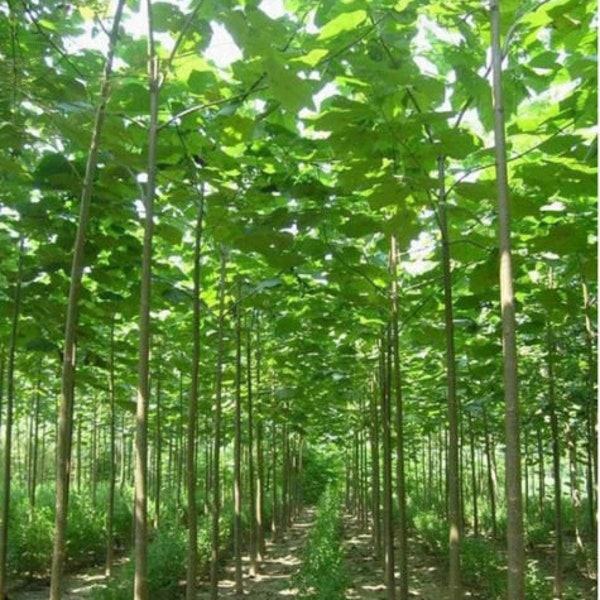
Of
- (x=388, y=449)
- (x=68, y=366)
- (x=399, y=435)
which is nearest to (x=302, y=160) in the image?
(x=68, y=366)

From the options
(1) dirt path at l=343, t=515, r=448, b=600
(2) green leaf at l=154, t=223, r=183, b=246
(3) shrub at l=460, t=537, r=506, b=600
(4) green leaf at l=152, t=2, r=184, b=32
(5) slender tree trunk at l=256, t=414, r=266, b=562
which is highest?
(4) green leaf at l=152, t=2, r=184, b=32

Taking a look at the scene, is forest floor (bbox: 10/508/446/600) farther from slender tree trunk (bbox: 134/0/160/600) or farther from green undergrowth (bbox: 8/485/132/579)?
slender tree trunk (bbox: 134/0/160/600)

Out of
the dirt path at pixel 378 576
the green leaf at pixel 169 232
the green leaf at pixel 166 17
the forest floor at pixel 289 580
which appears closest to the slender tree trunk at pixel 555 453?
the forest floor at pixel 289 580

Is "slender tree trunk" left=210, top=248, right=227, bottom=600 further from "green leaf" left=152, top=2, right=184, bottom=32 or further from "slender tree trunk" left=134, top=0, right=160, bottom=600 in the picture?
"green leaf" left=152, top=2, right=184, bottom=32

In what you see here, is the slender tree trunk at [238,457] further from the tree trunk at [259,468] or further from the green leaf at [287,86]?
the green leaf at [287,86]

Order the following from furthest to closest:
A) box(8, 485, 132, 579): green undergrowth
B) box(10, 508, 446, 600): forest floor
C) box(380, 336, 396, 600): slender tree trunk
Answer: box(8, 485, 132, 579): green undergrowth, box(10, 508, 446, 600): forest floor, box(380, 336, 396, 600): slender tree trunk

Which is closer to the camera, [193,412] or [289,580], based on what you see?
[193,412]

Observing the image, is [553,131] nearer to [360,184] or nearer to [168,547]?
[360,184]

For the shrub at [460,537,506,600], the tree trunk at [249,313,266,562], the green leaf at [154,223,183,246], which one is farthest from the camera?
the tree trunk at [249,313,266,562]

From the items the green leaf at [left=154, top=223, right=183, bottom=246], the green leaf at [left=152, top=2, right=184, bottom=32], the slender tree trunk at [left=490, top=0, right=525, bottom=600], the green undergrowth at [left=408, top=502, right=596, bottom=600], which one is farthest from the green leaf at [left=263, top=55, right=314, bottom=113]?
the green undergrowth at [left=408, top=502, right=596, bottom=600]

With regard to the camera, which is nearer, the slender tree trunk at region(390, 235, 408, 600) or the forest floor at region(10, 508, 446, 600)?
the slender tree trunk at region(390, 235, 408, 600)

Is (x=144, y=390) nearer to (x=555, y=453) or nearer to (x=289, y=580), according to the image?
(x=555, y=453)

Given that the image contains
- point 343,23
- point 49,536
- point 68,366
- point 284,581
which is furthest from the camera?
point 49,536

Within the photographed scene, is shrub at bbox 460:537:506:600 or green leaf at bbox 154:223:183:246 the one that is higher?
green leaf at bbox 154:223:183:246
